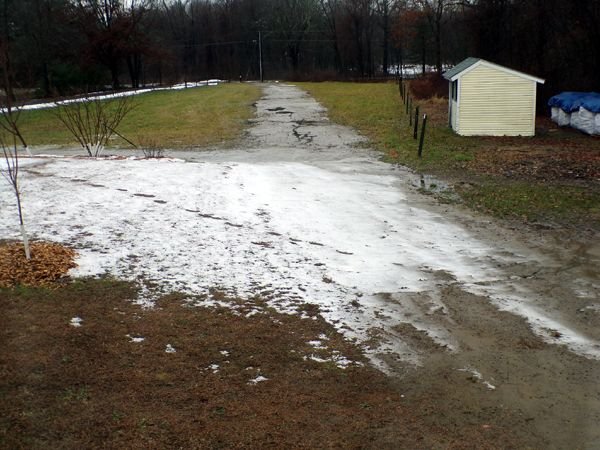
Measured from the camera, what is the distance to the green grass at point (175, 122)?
23.2 m

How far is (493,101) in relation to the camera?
70.0 feet

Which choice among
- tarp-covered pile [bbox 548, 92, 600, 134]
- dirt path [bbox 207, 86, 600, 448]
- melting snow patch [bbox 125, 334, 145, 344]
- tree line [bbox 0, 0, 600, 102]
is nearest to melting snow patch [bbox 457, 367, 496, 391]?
dirt path [bbox 207, 86, 600, 448]

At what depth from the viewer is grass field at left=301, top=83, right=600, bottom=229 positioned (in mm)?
11641

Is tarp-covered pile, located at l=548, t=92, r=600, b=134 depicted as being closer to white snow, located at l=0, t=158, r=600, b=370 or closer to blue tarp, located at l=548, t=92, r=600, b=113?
blue tarp, located at l=548, t=92, r=600, b=113

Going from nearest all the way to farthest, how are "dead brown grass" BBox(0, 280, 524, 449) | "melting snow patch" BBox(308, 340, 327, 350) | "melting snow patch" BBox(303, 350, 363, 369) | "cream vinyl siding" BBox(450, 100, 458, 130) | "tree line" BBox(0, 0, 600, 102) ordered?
"dead brown grass" BBox(0, 280, 524, 449) < "melting snow patch" BBox(303, 350, 363, 369) < "melting snow patch" BBox(308, 340, 327, 350) < "cream vinyl siding" BBox(450, 100, 458, 130) < "tree line" BBox(0, 0, 600, 102)

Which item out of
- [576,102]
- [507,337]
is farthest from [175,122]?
[507,337]

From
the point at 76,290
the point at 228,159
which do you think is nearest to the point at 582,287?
the point at 76,290

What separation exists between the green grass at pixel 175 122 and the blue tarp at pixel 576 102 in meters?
12.6

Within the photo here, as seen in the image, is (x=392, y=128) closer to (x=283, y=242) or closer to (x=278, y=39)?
(x=283, y=242)

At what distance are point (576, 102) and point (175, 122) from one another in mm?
16983

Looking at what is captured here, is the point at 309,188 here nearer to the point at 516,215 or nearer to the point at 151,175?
the point at 151,175

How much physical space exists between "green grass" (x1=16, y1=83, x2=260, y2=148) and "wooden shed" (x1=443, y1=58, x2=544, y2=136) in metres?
8.31

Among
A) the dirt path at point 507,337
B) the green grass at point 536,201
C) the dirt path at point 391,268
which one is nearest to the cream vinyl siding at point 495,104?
the green grass at point 536,201

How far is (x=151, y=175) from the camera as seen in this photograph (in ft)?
42.3
